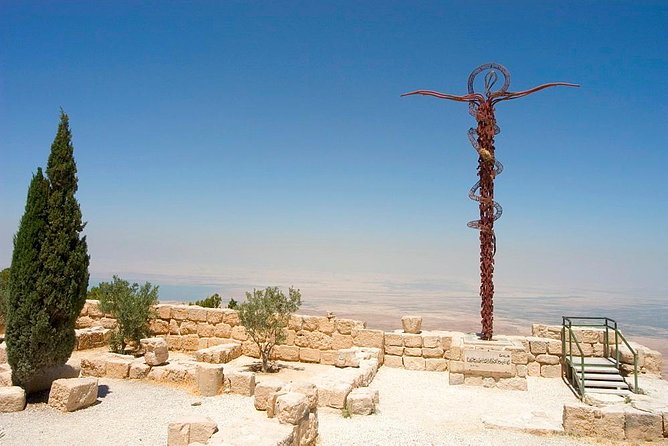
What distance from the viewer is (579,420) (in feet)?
27.8

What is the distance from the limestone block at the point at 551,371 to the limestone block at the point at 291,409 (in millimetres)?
8472

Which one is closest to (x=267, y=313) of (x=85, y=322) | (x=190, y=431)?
(x=190, y=431)

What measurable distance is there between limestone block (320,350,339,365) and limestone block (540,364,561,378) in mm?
5753

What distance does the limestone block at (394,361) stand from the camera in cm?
1399

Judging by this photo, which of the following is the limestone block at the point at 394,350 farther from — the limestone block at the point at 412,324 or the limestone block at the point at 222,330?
the limestone block at the point at 222,330

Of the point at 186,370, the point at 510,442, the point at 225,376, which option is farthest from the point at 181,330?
the point at 510,442

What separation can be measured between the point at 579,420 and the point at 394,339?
6.23 meters

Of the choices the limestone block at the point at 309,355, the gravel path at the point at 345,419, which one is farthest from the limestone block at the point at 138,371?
the limestone block at the point at 309,355

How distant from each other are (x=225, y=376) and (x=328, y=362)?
449 centimetres

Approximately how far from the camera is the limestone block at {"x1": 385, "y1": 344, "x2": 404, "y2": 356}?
1409 centimetres

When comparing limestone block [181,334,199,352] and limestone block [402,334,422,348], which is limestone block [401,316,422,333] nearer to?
limestone block [402,334,422,348]

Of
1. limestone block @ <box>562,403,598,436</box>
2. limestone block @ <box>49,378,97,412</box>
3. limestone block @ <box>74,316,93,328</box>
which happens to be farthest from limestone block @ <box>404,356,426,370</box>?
limestone block @ <box>74,316,93,328</box>

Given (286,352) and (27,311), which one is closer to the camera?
(27,311)

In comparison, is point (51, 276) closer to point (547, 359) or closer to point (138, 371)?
point (138, 371)
